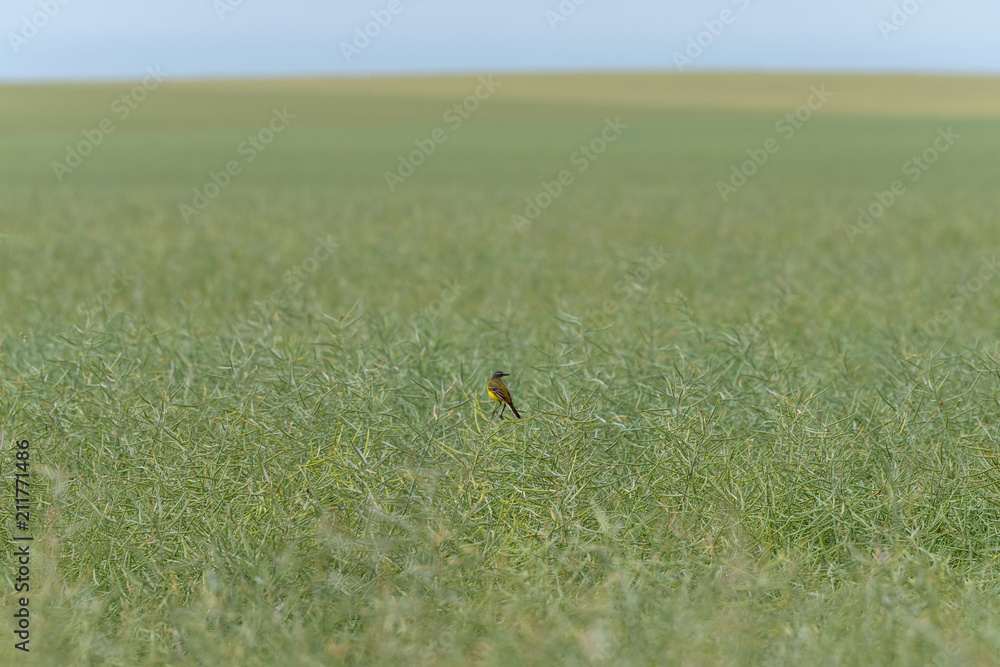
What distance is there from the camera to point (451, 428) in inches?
180

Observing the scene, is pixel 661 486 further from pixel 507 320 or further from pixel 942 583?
pixel 507 320

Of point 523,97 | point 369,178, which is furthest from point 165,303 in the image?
point 523,97

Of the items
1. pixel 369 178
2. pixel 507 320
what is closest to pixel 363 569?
pixel 507 320

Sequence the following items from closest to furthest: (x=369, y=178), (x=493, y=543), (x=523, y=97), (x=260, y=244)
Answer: (x=493, y=543), (x=260, y=244), (x=369, y=178), (x=523, y=97)

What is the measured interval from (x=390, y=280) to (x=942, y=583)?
785 cm

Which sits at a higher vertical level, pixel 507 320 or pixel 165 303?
pixel 507 320

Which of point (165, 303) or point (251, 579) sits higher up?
point (251, 579)

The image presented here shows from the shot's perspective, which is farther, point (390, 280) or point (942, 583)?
point (390, 280)

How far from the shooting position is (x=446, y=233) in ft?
46.4

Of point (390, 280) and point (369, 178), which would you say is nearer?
point (390, 280)

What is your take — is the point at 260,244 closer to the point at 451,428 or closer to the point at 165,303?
the point at 165,303

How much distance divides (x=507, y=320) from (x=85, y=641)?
3523 mm

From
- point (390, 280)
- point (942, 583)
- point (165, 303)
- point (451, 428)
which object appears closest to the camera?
point (942, 583)

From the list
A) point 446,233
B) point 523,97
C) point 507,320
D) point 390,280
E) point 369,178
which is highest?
point 507,320
